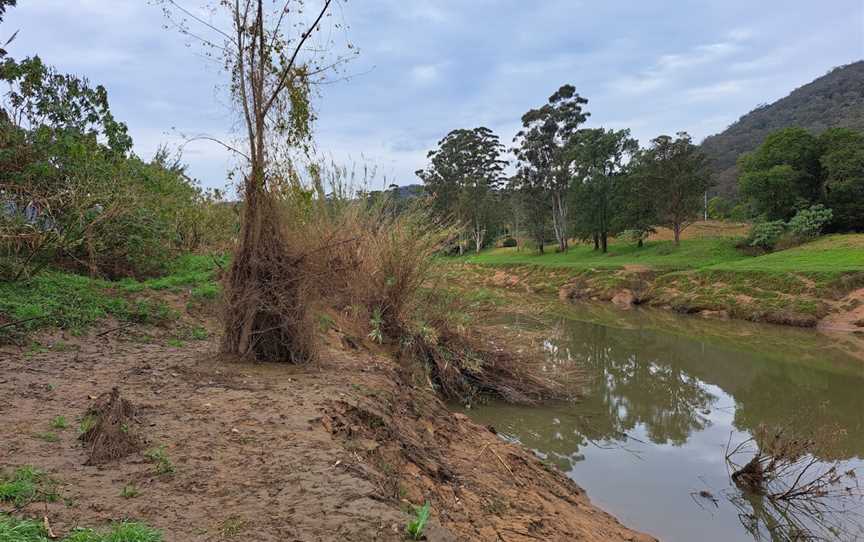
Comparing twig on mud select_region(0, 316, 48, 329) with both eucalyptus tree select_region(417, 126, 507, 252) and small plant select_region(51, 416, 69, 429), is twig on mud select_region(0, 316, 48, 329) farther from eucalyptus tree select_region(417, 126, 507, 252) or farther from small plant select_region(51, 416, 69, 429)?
eucalyptus tree select_region(417, 126, 507, 252)

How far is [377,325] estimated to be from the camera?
8.86 meters

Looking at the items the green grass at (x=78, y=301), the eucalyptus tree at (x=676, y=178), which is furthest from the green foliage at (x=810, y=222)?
the green grass at (x=78, y=301)

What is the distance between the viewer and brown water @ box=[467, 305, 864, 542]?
577 centimetres

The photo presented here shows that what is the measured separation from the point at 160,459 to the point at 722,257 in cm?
3027

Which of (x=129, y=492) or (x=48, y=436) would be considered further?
(x=48, y=436)

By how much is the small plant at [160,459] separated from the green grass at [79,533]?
80 cm

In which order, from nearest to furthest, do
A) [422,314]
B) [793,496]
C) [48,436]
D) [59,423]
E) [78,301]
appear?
[48,436]
[59,423]
[793,496]
[78,301]
[422,314]

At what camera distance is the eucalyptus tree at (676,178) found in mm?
32188

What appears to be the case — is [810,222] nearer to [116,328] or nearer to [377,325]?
[377,325]

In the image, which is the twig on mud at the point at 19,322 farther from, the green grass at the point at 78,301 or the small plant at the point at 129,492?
the small plant at the point at 129,492

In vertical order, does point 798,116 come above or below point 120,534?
above

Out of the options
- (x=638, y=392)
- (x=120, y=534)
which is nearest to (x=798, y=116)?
(x=638, y=392)

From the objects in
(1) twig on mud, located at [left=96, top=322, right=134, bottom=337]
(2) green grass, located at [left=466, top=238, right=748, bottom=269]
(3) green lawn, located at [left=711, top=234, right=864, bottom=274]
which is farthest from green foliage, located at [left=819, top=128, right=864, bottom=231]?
(1) twig on mud, located at [left=96, top=322, right=134, bottom=337]

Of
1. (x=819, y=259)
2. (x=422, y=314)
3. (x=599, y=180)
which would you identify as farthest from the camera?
(x=599, y=180)
